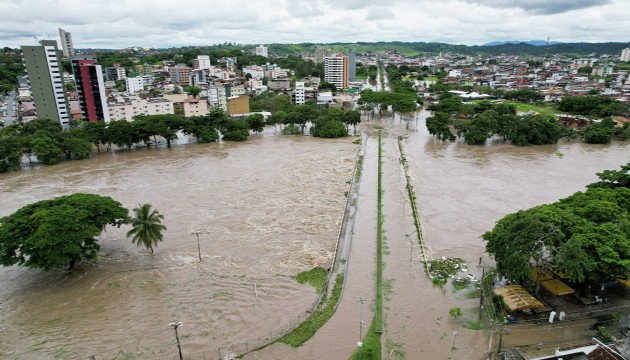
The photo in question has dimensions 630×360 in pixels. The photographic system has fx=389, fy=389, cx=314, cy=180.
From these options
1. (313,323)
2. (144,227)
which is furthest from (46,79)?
(313,323)

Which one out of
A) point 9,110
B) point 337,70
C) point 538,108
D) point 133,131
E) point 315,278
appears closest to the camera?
point 315,278

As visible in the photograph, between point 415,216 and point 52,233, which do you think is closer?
point 52,233

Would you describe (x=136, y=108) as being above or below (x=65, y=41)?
below

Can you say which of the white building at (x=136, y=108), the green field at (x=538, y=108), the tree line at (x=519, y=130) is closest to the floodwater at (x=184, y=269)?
the tree line at (x=519, y=130)

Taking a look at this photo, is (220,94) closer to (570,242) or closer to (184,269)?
(184,269)

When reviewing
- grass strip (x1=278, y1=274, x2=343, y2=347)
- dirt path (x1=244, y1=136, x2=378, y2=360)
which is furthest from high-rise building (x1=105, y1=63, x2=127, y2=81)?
grass strip (x1=278, y1=274, x2=343, y2=347)

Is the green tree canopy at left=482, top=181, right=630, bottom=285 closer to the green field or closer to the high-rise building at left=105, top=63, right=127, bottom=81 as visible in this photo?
the green field

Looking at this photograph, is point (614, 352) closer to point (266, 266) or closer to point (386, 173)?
point (266, 266)

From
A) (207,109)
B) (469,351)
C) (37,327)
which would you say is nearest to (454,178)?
(469,351)

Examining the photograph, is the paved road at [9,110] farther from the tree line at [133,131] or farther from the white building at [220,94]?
the white building at [220,94]
